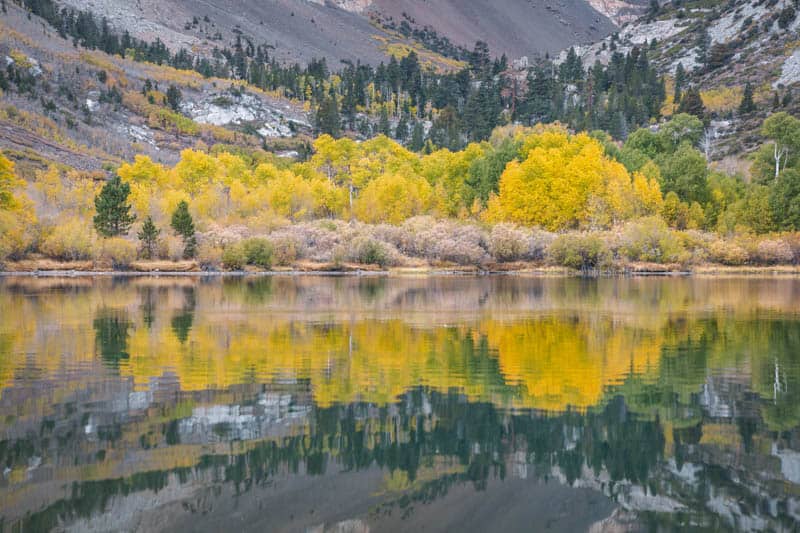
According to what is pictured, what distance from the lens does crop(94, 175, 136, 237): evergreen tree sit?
233 feet

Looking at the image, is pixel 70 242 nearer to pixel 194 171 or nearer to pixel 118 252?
pixel 118 252

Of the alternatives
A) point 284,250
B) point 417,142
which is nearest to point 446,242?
point 284,250

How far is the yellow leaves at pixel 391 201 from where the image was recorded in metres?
90.7

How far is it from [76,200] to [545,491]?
3163 inches

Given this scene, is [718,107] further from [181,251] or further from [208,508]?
[208,508]

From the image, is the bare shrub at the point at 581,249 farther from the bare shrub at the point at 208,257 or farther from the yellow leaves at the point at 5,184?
the yellow leaves at the point at 5,184

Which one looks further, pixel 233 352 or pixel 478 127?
pixel 478 127

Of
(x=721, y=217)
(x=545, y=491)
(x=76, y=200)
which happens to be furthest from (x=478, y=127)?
(x=545, y=491)

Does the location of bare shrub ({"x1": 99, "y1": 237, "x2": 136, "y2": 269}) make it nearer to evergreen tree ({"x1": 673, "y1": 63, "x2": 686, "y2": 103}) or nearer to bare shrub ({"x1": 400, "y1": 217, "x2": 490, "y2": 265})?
bare shrub ({"x1": 400, "y1": 217, "x2": 490, "y2": 265})

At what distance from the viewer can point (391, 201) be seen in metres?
91.5

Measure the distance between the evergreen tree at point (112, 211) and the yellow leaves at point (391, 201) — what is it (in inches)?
1114

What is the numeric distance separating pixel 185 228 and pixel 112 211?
21.5 ft

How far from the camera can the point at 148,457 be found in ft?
40.2

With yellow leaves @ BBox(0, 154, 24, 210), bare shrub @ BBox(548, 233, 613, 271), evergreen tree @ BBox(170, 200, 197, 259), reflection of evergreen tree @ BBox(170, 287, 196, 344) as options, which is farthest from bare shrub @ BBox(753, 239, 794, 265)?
yellow leaves @ BBox(0, 154, 24, 210)
